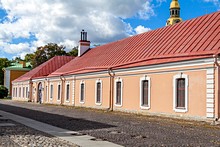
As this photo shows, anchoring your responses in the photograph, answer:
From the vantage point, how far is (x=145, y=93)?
20.2 meters

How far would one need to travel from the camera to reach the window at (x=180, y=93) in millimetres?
16875

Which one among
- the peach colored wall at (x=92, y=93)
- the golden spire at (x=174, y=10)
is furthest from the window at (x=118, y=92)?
the golden spire at (x=174, y=10)

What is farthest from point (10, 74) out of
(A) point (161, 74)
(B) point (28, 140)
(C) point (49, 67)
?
(B) point (28, 140)

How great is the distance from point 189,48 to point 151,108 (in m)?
4.32

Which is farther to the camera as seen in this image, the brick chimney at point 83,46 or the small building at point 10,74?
the small building at point 10,74

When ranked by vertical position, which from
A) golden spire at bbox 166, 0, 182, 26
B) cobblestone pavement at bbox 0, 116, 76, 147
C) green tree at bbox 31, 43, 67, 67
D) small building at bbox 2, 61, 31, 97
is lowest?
cobblestone pavement at bbox 0, 116, 76, 147

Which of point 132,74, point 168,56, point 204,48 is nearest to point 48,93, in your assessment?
point 132,74

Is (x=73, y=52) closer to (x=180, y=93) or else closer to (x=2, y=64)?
(x=2, y=64)

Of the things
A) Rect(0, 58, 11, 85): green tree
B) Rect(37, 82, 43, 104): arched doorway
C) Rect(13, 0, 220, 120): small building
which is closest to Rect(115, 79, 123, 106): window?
Rect(13, 0, 220, 120): small building

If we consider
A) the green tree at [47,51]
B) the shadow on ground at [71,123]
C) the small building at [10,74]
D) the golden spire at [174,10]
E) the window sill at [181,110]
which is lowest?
the shadow on ground at [71,123]

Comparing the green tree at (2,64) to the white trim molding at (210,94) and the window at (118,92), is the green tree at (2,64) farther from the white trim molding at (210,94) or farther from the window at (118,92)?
the white trim molding at (210,94)

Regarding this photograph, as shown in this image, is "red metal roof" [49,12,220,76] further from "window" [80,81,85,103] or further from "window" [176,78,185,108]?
"window" [80,81,85,103]

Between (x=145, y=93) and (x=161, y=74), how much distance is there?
216cm

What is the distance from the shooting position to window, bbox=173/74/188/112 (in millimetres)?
16875
